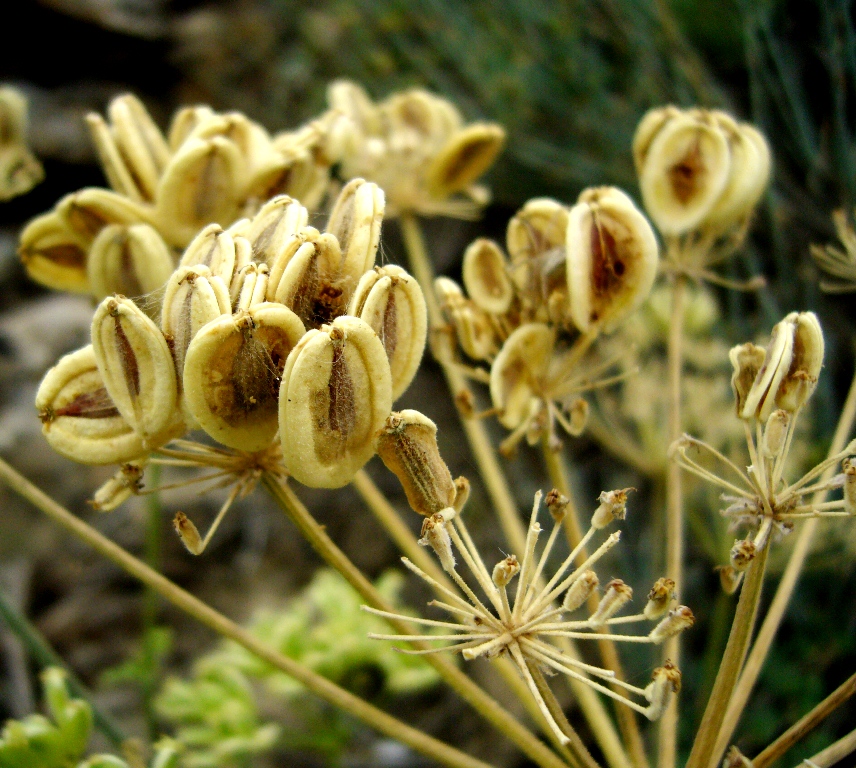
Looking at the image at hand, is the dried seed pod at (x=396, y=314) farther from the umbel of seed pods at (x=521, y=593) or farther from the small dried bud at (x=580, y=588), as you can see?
the small dried bud at (x=580, y=588)

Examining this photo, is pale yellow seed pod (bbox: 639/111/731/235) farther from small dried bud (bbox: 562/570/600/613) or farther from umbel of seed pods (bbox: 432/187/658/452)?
small dried bud (bbox: 562/570/600/613)

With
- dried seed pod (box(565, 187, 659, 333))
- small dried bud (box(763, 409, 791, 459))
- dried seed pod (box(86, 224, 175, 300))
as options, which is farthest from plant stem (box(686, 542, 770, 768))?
dried seed pod (box(86, 224, 175, 300))

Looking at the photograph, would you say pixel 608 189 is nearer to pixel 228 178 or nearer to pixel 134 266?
pixel 228 178

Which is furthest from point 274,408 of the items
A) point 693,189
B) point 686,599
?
point 686,599

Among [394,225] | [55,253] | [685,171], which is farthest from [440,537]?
[394,225]

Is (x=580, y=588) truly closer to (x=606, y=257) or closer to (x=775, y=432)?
(x=775, y=432)

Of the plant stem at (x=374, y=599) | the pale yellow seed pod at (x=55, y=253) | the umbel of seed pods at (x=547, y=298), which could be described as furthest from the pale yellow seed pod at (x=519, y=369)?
the pale yellow seed pod at (x=55, y=253)

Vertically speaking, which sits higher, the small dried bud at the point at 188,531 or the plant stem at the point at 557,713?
the small dried bud at the point at 188,531
